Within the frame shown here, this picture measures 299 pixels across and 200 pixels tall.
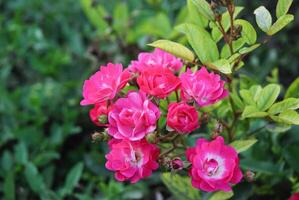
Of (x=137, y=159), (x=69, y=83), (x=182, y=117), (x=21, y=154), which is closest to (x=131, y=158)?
(x=137, y=159)

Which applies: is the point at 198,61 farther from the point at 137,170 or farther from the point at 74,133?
the point at 74,133

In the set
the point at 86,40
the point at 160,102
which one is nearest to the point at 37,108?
the point at 86,40

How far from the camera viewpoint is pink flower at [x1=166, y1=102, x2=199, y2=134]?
1082 millimetres

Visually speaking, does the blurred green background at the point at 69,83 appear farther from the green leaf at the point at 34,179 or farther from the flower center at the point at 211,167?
the flower center at the point at 211,167

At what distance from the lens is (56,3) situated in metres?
2.38

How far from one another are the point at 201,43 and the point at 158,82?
149 mm

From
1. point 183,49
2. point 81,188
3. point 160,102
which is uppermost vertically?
point 183,49

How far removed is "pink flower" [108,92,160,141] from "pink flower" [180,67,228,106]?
76 mm

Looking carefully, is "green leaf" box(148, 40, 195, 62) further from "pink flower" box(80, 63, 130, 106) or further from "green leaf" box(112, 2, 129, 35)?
"green leaf" box(112, 2, 129, 35)

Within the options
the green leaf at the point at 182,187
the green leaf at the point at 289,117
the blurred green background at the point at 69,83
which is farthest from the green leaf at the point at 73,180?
the green leaf at the point at 289,117

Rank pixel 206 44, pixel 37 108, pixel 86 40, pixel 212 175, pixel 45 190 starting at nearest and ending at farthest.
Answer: pixel 212 175 < pixel 206 44 < pixel 45 190 < pixel 37 108 < pixel 86 40

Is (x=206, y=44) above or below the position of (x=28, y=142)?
above

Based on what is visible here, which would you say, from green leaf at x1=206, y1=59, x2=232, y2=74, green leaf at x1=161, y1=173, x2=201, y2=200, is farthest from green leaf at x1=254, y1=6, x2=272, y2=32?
green leaf at x1=161, y1=173, x2=201, y2=200

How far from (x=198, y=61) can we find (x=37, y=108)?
765 millimetres
